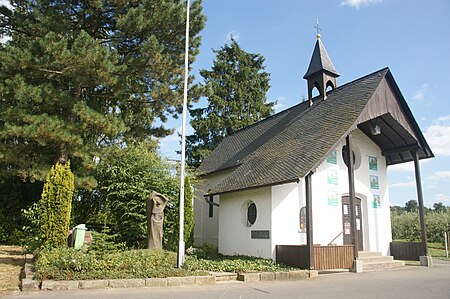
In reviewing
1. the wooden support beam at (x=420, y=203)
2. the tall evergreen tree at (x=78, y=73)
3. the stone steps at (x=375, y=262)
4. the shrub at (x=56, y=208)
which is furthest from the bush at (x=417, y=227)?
the shrub at (x=56, y=208)

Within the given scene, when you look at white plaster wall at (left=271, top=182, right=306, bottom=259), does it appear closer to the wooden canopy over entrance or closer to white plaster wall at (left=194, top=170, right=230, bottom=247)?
the wooden canopy over entrance

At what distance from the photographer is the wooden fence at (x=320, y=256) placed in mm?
12695

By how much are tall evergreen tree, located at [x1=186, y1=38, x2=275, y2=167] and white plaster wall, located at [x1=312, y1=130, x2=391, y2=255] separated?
1900cm

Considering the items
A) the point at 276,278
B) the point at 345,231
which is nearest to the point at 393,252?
the point at 345,231

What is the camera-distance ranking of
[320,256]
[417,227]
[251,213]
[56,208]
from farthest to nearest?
[417,227]
[251,213]
[320,256]
[56,208]

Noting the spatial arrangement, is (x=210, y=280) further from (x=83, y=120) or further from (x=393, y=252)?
(x=393, y=252)

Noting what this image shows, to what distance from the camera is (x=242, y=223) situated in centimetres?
1599

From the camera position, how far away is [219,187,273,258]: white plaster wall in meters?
14.6

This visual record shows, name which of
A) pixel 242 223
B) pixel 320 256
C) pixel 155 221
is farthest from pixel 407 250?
pixel 155 221

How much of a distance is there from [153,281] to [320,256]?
6238 millimetres

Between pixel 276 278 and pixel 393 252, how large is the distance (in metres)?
9.05

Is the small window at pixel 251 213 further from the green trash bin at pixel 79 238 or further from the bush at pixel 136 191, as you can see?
the green trash bin at pixel 79 238

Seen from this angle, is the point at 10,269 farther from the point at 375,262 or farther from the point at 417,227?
the point at 417,227

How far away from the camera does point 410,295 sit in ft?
28.7
